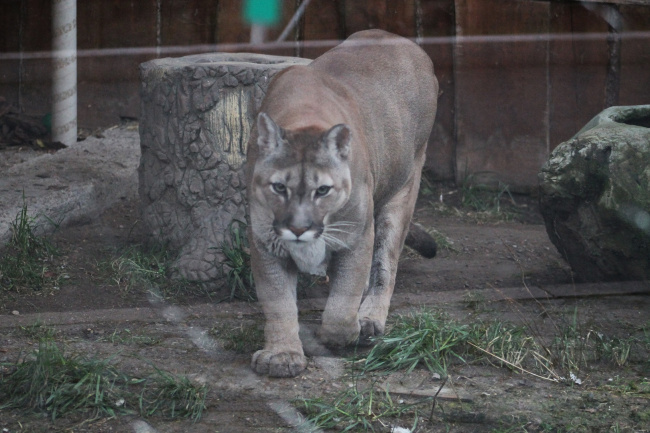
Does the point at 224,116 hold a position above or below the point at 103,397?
above

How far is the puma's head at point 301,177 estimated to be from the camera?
3.19 m

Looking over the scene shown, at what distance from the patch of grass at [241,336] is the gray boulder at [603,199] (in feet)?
5.38

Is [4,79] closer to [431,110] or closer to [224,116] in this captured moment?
[224,116]

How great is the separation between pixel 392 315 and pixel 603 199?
3.69ft

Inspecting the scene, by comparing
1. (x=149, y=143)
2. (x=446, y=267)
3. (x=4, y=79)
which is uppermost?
(x=4, y=79)

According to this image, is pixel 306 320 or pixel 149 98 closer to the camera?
pixel 306 320

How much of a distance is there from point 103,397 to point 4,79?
2292mm

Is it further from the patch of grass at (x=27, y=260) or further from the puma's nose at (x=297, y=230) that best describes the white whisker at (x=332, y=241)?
the patch of grass at (x=27, y=260)

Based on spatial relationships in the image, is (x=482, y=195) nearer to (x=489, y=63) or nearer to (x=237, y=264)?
(x=489, y=63)

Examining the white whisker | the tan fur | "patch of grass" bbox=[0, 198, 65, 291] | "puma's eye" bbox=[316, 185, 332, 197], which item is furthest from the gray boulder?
"patch of grass" bbox=[0, 198, 65, 291]

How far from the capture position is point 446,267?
4922 millimetres

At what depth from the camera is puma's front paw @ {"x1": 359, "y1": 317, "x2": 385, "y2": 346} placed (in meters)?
3.74

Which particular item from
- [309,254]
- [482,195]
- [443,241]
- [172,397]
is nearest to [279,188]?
[309,254]

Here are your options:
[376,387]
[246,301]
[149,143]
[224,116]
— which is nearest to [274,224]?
[376,387]
